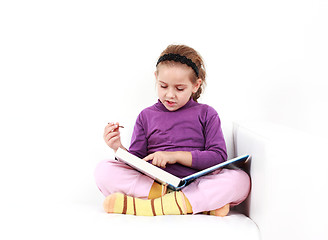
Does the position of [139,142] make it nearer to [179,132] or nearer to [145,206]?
[179,132]

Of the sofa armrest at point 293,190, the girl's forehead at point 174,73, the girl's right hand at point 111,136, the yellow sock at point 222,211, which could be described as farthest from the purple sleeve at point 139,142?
the sofa armrest at point 293,190

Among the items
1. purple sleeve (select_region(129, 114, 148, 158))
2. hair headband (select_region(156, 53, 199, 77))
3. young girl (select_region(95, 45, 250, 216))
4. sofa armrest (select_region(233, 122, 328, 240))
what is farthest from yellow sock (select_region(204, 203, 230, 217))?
hair headband (select_region(156, 53, 199, 77))

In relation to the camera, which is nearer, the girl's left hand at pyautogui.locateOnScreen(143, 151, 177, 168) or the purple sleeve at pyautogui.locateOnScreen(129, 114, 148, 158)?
the girl's left hand at pyautogui.locateOnScreen(143, 151, 177, 168)

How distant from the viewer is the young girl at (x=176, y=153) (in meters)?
1.11

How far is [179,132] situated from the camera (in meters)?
1.38

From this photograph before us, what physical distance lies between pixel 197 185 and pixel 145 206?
175 millimetres

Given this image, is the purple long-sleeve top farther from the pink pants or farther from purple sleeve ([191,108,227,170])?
the pink pants

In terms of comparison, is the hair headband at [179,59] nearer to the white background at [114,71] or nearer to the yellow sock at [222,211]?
the white background at [114,71]

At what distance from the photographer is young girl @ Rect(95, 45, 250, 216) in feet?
3.63

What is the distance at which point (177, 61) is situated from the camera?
1.35 m

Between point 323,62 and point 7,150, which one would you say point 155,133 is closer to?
point 7,150

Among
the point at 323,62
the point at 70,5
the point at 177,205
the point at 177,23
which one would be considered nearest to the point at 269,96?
the point at 323,62

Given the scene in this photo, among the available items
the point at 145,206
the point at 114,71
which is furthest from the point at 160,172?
the point at 114,71

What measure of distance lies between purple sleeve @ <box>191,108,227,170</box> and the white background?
23 cm
